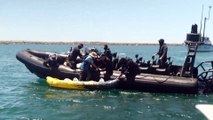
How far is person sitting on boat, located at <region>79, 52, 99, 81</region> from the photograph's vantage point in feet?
57.6

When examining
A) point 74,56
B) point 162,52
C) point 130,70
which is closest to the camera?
point 130,70

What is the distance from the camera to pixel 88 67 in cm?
1762

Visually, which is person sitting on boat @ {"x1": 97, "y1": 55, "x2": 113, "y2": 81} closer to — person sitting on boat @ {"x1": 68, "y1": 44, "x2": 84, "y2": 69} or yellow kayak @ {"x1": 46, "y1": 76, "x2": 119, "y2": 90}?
yellow kayak @ {"x1": 46, "y1": 76, "x2": 119, "y2": 90}

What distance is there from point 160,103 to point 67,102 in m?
3.69

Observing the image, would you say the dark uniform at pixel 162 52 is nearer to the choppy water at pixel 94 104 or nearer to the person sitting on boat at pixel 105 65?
the choppy water at pixel 94 104

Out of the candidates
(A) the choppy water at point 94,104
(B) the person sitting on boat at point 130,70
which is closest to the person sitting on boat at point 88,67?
(A) the choppy water at point 94,104

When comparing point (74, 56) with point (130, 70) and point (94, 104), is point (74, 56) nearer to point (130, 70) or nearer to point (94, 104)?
point (130, 70)

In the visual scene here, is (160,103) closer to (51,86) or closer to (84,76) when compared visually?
(84,76)

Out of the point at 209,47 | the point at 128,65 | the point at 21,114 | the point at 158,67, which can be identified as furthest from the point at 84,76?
the point at 209,47

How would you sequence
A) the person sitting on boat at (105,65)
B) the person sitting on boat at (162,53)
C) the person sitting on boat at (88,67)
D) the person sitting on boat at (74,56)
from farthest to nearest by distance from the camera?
the person sitting on boat at (74,56)
the person sitting on boat at (162,53)
the person sitting on boat at (105,65)
the person sitting on boat at (88,67)

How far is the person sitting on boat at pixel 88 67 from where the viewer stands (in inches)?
691

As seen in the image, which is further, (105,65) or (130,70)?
(105,65)

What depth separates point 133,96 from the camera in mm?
16516

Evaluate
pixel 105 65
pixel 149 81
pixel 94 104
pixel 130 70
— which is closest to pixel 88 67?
pixel 105 65
